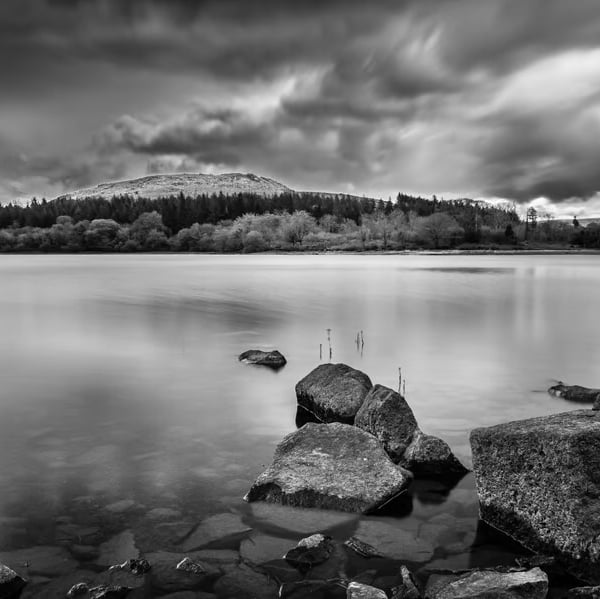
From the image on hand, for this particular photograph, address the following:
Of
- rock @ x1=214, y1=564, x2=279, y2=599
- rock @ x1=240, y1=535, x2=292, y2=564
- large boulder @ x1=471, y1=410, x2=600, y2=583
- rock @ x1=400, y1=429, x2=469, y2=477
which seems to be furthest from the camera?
rock @ x1=400, y1=429, x2=469, y2=477

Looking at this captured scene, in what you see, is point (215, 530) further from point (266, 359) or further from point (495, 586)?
point (266, 359)

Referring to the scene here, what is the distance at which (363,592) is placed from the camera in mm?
6688

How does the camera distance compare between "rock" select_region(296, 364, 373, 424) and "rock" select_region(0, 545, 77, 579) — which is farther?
"rock" select_region(296, 364, 373, 424)

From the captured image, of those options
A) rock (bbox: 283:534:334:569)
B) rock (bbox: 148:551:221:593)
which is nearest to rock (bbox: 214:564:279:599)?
rock (bbox: 148:551:221:593)

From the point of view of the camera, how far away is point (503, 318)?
1491 inches

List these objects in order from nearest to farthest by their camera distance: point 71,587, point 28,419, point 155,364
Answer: point 71,587 < point 28,419 < point 155,364

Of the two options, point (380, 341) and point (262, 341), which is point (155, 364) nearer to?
point (262, 341)

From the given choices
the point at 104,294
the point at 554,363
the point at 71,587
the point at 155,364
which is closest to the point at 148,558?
the point at 71,587

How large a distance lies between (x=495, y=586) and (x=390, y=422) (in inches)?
205

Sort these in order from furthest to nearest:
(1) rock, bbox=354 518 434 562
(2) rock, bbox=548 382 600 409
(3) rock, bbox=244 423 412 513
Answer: (2) rock, bbox=548 382 600 409 < (3) rock, bbox=244 423 412 513 < (1) rock, bbox=354 518 434 562

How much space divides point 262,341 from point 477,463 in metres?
20.1

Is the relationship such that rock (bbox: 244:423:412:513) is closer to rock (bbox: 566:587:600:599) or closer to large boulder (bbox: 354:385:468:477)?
large boulder (bbox: 354:385:468:477)

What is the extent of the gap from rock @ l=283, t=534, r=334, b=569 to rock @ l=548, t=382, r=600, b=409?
11.0 metres

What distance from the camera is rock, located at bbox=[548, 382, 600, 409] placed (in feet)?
52.3
